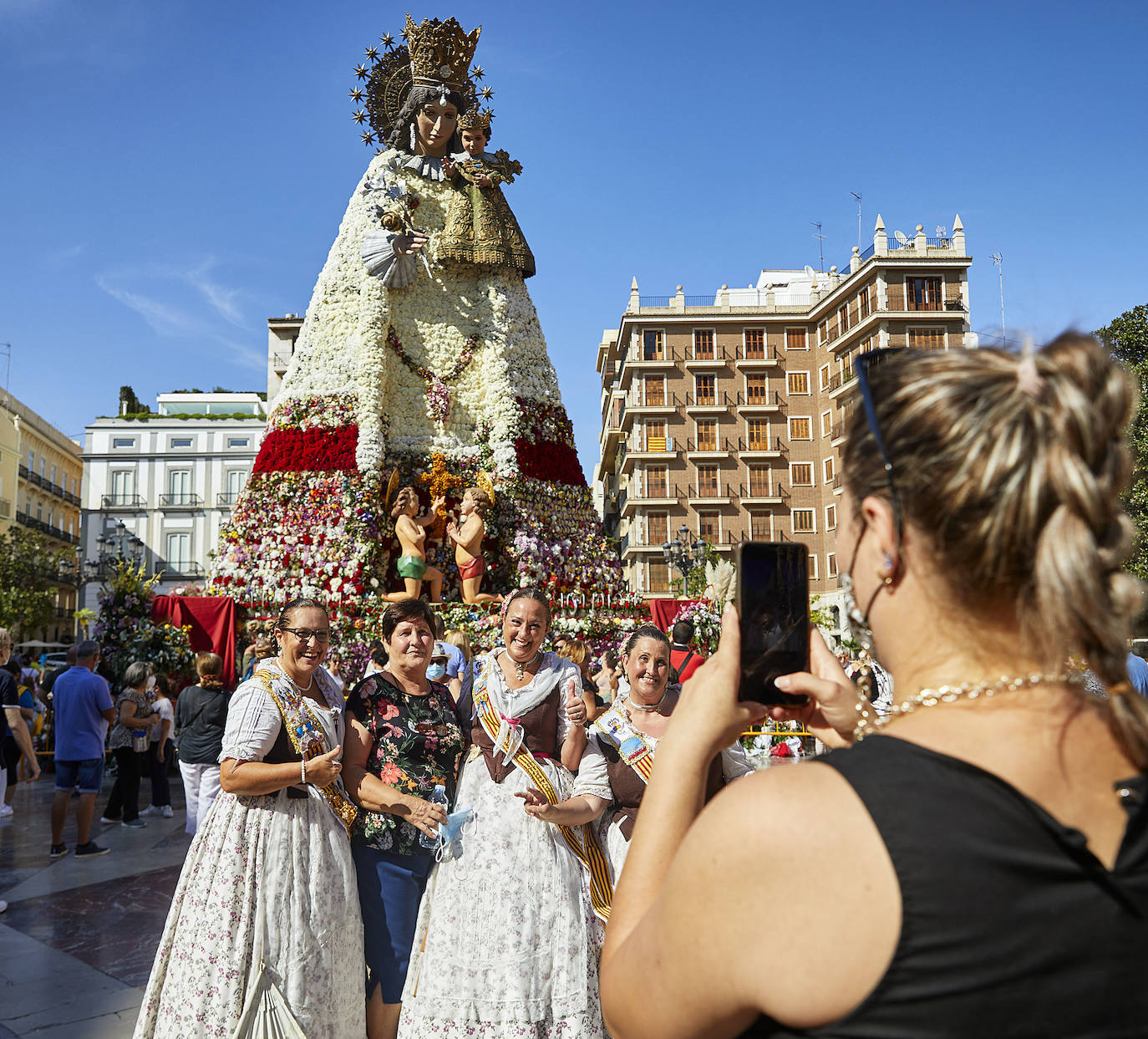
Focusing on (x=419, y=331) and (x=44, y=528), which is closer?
(x=419, y=331)

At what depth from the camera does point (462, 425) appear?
14.5m

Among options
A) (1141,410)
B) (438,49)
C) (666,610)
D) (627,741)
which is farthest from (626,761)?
(1141,410)

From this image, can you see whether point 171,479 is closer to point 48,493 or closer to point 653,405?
point 48,493

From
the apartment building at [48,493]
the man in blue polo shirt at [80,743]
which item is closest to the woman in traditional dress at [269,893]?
the man in blue polo shirt at [80,743]

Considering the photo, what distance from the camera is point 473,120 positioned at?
47.6ft

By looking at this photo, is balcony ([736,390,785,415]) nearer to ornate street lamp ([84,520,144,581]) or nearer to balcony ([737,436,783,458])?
balcony ([737,436,783,458])

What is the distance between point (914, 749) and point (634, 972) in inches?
16.9

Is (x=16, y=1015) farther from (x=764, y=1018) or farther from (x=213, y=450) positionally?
(x=213, y=450)

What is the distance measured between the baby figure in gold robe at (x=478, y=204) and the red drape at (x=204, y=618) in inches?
244

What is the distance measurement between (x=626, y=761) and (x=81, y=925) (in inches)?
167

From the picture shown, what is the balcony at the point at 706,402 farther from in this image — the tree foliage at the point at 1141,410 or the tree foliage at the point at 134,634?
the tree foliage at the point at 134,634

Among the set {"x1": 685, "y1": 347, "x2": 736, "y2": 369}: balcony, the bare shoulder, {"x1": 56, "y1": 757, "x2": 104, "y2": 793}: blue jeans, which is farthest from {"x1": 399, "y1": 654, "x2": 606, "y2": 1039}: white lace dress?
{"x1": 685, "y1": 347, "x2": 736, "y2": 369}: balcony

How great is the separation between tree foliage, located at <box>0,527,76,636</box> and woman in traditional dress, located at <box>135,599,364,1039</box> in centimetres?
3577

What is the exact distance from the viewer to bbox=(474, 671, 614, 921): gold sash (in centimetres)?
373
